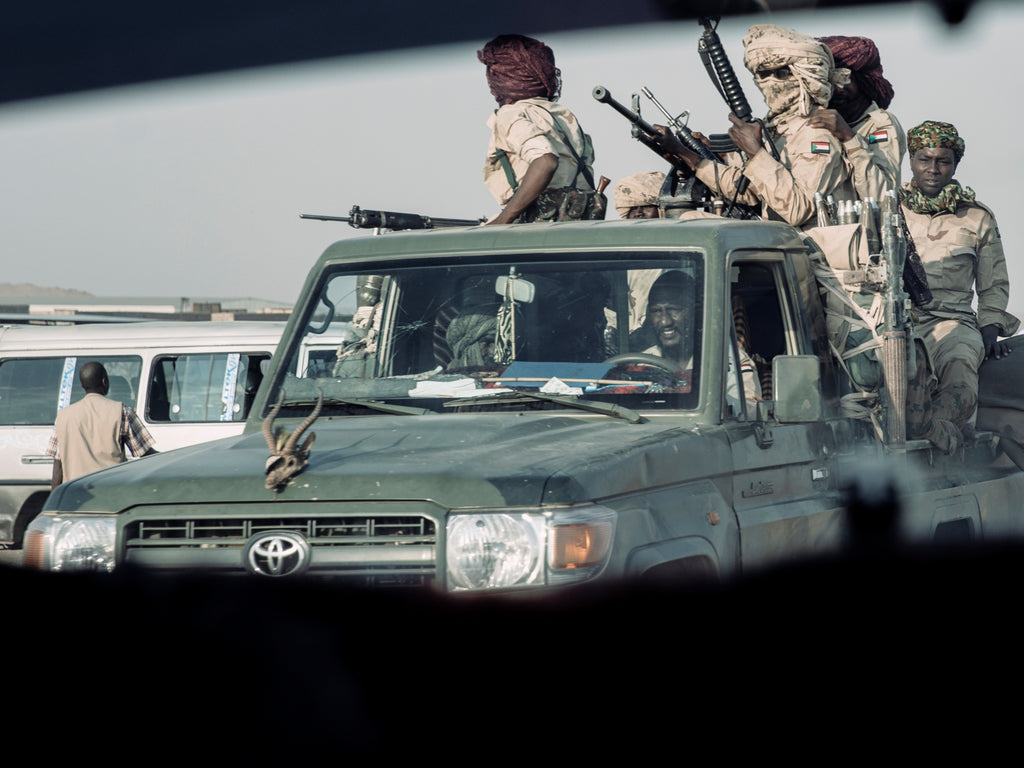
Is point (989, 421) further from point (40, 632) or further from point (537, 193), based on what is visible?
point (40, 632)

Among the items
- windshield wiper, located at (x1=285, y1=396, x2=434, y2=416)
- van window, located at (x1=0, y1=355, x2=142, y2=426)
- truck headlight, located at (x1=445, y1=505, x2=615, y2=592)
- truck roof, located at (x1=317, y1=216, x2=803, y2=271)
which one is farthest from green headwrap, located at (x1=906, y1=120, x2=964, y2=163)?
van window, located at (x1=0, y1=355, x2=142, y2=426)

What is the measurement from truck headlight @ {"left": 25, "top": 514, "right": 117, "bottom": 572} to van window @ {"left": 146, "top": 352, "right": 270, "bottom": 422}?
6523mm

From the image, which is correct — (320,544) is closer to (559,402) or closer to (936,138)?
(559,402)

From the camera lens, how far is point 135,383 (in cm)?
1047

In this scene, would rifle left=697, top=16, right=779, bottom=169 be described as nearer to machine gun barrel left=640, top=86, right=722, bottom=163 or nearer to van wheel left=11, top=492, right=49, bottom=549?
machine gun barrel left=640, top=86, right=722, bottom=163

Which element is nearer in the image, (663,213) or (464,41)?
(663,213)

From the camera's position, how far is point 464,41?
828 cm

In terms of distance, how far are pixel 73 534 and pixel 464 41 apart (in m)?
5.41

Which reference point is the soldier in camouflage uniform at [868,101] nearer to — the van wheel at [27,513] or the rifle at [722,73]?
the rifle at [722,73]

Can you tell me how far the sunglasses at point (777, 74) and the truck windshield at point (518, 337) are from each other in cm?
247

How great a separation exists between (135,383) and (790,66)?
6132mm

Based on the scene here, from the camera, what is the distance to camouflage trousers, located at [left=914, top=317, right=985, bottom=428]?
5906mm

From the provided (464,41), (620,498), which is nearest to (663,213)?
(464,41)

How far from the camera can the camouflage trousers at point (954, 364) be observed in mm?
5906
